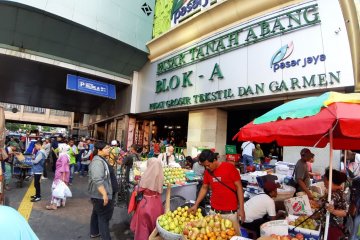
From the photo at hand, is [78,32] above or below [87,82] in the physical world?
above

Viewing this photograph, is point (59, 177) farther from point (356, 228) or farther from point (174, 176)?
point (356, 228)

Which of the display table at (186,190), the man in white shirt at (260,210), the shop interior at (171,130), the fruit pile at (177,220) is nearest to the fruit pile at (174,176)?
the display table at (186,190)

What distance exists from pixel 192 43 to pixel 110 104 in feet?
41.0

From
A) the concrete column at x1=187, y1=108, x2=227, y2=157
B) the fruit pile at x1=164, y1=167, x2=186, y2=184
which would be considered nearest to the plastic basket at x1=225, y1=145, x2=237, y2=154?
the concrete column at x1=187, y1=108, x2=227, y2=157

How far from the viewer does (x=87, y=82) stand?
16.9 metres

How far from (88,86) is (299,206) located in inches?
588

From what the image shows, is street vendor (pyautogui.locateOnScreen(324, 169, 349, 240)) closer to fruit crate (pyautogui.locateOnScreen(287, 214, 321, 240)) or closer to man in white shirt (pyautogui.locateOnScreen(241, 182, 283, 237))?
fruit crate (pyautogui.locateOnScreen(287, 214, 321, 240))

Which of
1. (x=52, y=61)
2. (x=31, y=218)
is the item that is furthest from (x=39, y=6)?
(x=31, y=218)

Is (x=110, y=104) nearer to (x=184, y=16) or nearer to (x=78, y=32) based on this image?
(x=78, y=32)

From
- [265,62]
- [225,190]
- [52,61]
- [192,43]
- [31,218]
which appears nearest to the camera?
[225,190]

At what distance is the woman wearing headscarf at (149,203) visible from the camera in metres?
4.86

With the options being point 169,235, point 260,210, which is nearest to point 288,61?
point 260,210

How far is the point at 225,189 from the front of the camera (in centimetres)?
450

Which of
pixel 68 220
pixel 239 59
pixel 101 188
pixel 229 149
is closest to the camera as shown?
pixel 101 188
